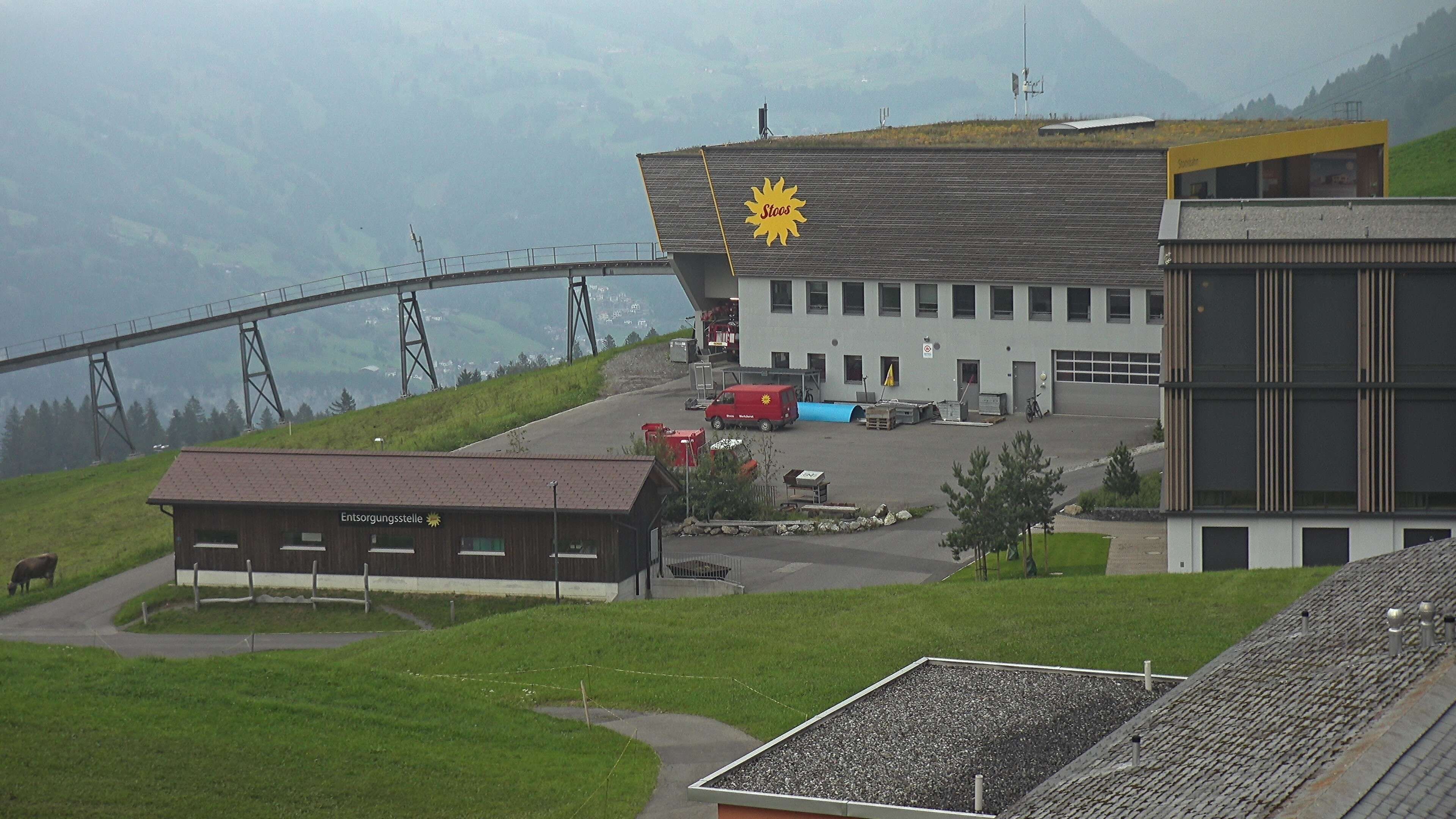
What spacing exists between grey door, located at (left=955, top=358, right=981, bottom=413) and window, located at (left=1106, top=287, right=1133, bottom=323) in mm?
5724

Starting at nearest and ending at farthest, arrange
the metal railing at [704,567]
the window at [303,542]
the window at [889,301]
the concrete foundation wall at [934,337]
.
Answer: the metal railing at [704,567], the window at [303,542], the concrete foundation wall at [934,337], the window at [889,301]

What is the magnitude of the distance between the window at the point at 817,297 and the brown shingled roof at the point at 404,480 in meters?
22.8

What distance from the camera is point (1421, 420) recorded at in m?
35.8

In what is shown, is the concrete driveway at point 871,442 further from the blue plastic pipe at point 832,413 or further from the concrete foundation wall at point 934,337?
the concrete foundation wall at point 934,337

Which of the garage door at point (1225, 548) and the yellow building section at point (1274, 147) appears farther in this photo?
the yellow building section at point (1274, 147)

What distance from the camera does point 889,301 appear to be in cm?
6481

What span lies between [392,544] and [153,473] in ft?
109

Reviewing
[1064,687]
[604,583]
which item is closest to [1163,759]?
[1064,687]

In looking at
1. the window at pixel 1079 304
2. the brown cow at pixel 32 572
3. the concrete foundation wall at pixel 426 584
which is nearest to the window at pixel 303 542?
the concrete foundation wall at pixel 426 584

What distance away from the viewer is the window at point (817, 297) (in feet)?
217

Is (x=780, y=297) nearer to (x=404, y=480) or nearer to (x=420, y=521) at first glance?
(x=404, y=480)

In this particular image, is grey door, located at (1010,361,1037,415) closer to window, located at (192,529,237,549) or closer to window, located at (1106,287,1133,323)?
window, located at (1106,287,1133,323)

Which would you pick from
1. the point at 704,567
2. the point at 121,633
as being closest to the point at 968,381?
the point at 704,567

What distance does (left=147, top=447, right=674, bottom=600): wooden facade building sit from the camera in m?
42.4
